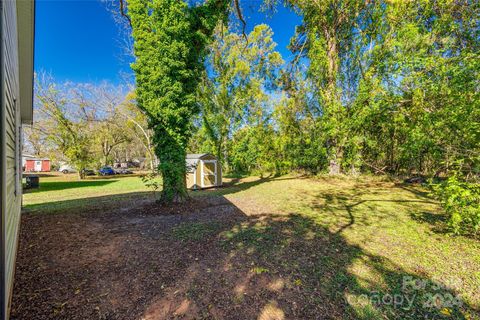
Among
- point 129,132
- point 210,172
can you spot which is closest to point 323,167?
point 210,172

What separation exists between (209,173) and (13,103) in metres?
9.33

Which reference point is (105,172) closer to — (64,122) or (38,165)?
(64,122)

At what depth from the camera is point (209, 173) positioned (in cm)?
1271

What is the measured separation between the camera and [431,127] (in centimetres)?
500

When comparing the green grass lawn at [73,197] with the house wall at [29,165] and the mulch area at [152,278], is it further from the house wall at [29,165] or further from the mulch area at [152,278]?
the house wall at [29,165]

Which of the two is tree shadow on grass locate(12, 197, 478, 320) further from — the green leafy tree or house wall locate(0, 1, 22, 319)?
the green leafy tree

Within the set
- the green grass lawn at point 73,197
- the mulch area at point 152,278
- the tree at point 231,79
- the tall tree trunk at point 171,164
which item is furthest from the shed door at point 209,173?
the mulch area at point 152,278

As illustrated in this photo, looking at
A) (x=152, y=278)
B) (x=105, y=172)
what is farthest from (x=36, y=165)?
(x=152, y=278)

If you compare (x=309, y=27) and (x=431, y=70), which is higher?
(x=309, y=27)

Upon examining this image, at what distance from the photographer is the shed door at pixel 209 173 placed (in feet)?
40.7

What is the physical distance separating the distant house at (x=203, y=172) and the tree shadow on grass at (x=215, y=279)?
23.8 feet

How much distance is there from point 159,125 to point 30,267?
450 cm

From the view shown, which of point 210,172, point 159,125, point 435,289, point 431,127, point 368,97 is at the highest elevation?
point 368,97

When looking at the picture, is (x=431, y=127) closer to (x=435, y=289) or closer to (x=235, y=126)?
(x=435, y=289)
